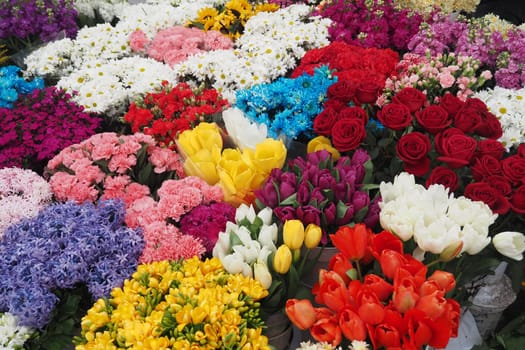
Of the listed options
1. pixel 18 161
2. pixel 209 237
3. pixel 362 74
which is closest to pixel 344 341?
pixel 209 237

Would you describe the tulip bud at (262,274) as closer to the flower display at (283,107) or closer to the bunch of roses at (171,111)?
the flower display at (283,107)

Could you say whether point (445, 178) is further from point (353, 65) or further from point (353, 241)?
point (353, 65)

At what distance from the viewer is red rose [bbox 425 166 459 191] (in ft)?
5.47

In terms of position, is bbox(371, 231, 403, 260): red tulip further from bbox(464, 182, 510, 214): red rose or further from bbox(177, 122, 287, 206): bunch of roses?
bbox(177, 122, 287, 206): bunch of roses

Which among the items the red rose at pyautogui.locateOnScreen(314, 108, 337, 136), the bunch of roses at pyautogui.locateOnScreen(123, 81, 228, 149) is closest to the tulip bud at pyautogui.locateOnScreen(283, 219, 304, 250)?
the red rose at pyautogui.locateOnScreen(314, 108, 337, 136)

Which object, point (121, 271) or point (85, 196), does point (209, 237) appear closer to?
point (121, 271)

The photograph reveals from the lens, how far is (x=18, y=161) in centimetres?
238

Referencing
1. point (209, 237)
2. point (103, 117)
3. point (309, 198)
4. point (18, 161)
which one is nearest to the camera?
point (309, 198)

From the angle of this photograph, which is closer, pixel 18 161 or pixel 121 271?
pixel 121 271

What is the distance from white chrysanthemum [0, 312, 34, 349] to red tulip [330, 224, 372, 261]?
3.26ft

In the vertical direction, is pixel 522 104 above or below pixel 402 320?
below

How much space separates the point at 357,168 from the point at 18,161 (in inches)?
66.3

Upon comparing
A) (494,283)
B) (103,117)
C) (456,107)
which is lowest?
(494,283)

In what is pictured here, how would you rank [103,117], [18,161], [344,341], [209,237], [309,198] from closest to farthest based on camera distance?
1. [344,341]
2. [309,198]
3. [209,237]
4. [18,161]
5. [103,117]
